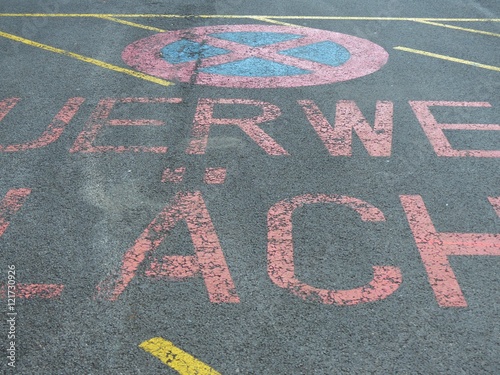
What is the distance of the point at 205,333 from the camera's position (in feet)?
14.3

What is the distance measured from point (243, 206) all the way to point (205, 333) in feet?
5.35

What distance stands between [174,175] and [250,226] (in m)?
1.13

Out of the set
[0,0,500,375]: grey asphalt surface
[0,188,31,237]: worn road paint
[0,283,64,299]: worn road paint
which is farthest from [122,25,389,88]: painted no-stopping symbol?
[0,283,64,299]: worn road paint

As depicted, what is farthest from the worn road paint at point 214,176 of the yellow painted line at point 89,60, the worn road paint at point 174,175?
the yellow painted line at point 89,60

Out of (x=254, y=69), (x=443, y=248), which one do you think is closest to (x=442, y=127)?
(x=443, y=248)

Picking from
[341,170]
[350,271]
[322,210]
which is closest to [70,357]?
[350,271]

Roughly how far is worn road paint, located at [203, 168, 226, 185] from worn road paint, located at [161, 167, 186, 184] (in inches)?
8.9

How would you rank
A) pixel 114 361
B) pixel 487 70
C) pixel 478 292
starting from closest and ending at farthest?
pixel 114 361 → pixel 478 292 → pixel 487 70

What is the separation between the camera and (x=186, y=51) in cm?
965

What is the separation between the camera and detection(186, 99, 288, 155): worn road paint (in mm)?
6789

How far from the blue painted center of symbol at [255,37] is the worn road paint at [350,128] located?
2.51 meters

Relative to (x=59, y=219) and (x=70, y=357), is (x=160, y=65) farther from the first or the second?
(x=70, y=357)

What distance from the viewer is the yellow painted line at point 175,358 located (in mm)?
4051

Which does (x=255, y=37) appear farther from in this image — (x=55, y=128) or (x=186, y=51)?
(x=55, y=128)
